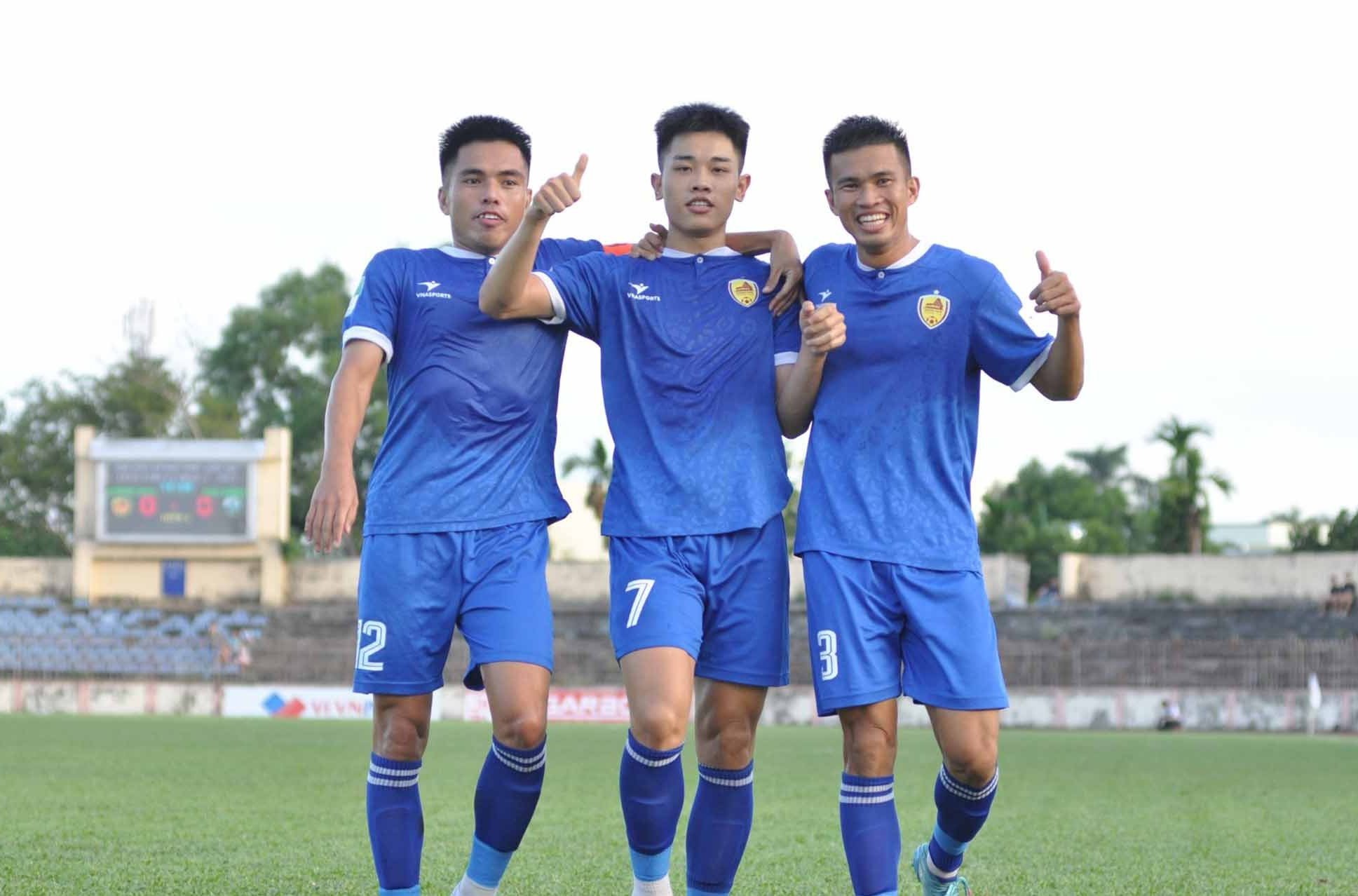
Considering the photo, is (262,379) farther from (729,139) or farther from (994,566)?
(729,139)

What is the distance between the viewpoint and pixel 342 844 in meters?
8.54

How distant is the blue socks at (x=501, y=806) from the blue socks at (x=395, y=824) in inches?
8.9

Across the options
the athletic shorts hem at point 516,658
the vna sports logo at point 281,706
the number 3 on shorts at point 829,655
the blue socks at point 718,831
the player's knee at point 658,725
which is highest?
the number 3 on shorts at point 829,655

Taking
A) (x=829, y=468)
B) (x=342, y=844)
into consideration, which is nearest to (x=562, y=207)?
(x=829, y=468)

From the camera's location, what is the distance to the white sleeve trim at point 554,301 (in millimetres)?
5721

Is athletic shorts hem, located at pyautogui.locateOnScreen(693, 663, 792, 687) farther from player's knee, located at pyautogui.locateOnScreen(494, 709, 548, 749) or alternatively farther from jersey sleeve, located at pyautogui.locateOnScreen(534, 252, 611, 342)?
jersey sleeve, located at pyautogui.locateOnScreen(534, 252, 611, 342)

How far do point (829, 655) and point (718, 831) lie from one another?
712 mm

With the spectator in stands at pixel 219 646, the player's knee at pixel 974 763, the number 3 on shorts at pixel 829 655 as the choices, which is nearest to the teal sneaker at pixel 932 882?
the player's knee at pixel 974 763

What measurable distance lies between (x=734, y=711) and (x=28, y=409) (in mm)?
64020

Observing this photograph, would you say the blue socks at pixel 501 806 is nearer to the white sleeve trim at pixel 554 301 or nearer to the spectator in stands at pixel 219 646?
the white sleeve trim at pixel 554 301

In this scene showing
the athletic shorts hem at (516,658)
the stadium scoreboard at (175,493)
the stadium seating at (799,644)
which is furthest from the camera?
the stadium scoreboard at (175,493)

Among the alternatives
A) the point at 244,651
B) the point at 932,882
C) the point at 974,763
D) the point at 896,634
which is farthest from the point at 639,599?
the point at 244,651

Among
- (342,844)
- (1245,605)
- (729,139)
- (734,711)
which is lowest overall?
(1245,605)

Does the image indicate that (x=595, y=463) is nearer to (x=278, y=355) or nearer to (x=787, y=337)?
(x=278, y=355)
